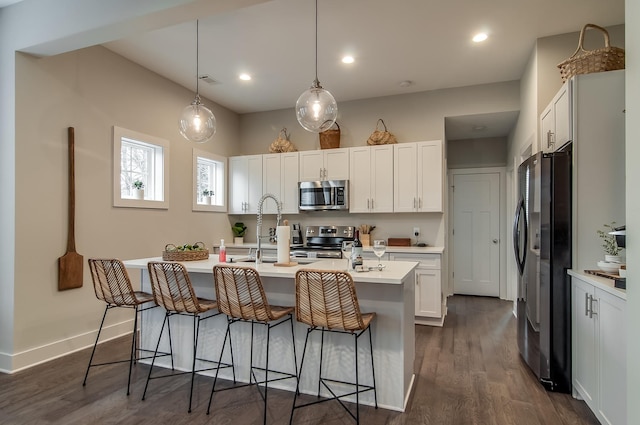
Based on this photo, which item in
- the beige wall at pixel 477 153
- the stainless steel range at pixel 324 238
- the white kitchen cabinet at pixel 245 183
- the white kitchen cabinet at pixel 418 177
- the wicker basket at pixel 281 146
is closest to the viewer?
the white kitchen cabinet at pixel 418 177

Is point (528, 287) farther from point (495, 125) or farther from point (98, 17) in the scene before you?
point (98, 17)

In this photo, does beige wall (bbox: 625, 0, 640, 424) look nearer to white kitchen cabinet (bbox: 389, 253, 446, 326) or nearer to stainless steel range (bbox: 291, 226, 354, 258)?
white kitchen cabinet (bbox: 389, 253, 446, 326)

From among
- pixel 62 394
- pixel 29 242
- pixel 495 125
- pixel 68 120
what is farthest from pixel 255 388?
pixel 495 125

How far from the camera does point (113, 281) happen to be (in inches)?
107

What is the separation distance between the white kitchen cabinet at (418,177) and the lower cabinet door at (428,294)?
2.75ft

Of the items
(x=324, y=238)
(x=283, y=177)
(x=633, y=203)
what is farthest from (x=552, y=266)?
(x=283, y=177)

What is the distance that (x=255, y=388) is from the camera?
8.67ft

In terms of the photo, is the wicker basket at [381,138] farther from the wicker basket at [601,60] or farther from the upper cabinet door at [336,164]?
the wicker basket at [601,60]

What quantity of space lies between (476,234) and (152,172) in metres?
5.03

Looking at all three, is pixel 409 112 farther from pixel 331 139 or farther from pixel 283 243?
pixel 283 243

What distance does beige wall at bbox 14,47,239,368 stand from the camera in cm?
304

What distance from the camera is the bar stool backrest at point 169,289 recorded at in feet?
8.17

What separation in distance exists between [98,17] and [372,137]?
128 inches

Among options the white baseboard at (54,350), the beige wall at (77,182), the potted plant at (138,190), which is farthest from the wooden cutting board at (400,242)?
the white baseboard at (54,350)
